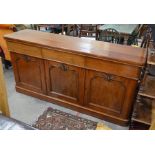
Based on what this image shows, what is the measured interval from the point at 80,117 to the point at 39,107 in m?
0.60

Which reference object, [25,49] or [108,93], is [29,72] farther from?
[108,93]

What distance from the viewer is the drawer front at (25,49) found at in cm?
220

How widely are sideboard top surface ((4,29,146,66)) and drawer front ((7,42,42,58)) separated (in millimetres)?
67

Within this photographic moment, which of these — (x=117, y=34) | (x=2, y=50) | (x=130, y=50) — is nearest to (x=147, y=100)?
(x=130, y=50)

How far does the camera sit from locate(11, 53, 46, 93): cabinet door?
Answer: 2331 millimetres

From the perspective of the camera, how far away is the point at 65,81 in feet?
7.36

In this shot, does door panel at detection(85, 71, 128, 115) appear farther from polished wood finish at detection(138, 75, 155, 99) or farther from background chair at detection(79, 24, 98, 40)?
background chair at detection(79, 24, 98, 40)

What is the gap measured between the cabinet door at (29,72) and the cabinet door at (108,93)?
26.8 inches

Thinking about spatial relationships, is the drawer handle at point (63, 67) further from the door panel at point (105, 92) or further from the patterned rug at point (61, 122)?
the patterned rug at point (61, 122)

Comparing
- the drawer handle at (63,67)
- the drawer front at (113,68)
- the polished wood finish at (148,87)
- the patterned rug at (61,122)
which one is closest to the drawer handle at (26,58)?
the drawer handle at (63,67)

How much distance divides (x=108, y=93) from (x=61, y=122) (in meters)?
0.69

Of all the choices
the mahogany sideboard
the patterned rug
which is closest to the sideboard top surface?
the mahogany sideboard

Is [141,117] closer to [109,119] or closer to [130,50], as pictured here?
[109,119]

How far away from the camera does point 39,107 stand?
8.00 ft
